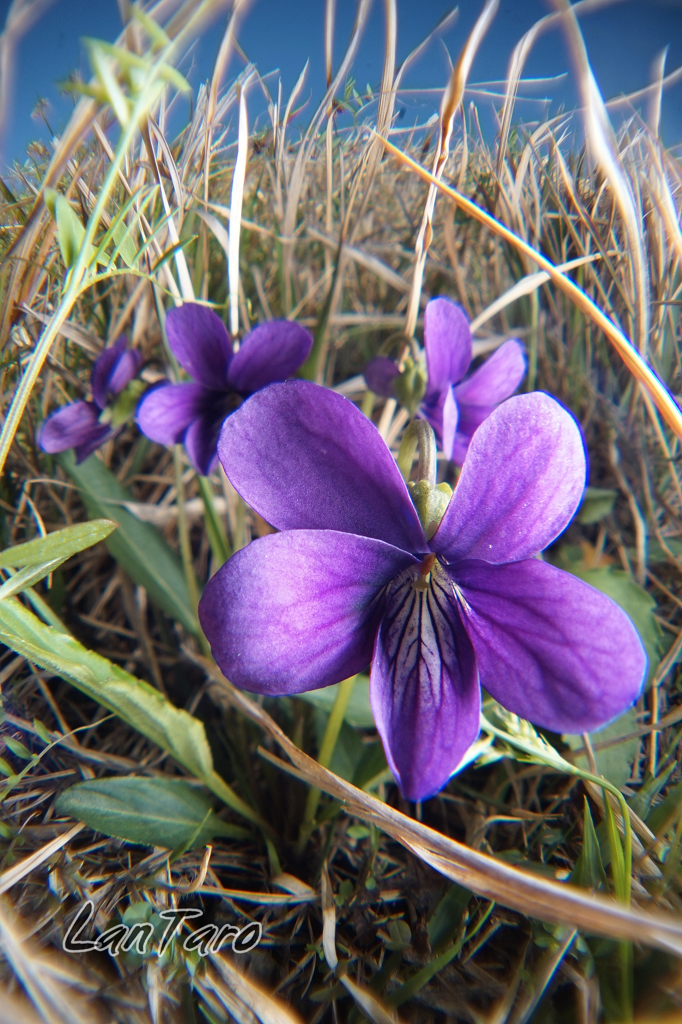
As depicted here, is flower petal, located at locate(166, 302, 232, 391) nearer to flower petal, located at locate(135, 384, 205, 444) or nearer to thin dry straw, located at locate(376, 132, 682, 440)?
flower petal, located at locate(135, 384, 205, 444)

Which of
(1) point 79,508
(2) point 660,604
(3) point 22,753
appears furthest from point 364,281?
(3) point 22,753

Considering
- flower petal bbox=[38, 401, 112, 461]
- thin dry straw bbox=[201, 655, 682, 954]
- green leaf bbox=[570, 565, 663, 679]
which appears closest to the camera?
thin dry straw bbox=[201, 655, 682, 954]

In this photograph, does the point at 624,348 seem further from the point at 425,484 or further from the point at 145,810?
the point at 145,810

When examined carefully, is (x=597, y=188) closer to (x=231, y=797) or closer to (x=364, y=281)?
(x=364, y=281)

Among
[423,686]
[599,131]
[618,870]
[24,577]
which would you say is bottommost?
[618,870]

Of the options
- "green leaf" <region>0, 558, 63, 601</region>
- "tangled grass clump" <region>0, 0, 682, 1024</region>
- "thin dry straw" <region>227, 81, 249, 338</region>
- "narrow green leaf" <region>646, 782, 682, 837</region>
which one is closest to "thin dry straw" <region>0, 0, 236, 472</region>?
"tangled grass clump" <region>0, 0, 682, 1024</region>

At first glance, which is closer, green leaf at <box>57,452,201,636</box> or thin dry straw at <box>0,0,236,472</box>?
thin dry straw at <box>0,0,236,472</box>

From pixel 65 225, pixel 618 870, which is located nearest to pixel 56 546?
pixel 65 225
